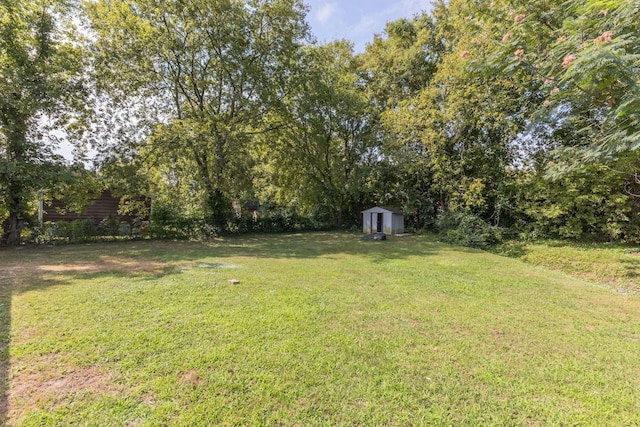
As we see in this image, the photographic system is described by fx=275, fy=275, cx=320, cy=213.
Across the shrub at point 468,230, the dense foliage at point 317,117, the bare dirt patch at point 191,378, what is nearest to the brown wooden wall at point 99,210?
the dense foliage at point 317,117

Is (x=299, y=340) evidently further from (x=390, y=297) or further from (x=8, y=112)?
(x=8, y=112)

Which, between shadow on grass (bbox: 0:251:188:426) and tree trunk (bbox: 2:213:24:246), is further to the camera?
tree trunk (bbox: 2:213:24:246)

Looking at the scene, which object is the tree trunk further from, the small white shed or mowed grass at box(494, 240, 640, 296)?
mowed grass at box(494, 240, 640, 296)

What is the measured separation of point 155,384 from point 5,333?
2.23m

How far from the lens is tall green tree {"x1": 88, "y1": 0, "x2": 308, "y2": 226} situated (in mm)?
11328

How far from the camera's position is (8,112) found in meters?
9.16

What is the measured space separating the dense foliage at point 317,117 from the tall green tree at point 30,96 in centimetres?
5

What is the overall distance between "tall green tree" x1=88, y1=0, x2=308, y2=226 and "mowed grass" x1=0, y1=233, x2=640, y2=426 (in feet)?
26.8

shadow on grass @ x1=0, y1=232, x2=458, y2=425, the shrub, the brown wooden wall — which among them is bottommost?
shadow on grass @ x1=0, y1=232, x2=458, y2=425

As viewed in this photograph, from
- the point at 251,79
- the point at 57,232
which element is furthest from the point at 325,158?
the point at 57,232

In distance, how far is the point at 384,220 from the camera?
15.5 metres

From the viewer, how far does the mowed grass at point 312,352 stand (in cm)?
206

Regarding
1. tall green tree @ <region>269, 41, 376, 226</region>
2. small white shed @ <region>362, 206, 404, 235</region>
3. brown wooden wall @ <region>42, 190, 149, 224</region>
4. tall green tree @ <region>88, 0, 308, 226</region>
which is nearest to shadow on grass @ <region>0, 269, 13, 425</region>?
tall green tree @ <region>88, 0, 308, 226</region>

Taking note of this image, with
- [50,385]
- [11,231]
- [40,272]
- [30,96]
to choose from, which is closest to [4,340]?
[50,385]
